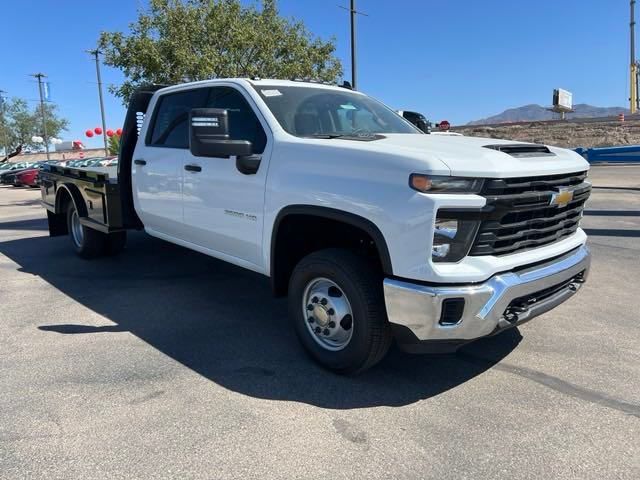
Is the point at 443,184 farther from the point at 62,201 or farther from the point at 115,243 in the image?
the point at 62,201

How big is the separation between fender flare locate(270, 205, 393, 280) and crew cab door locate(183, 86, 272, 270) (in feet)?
0.70

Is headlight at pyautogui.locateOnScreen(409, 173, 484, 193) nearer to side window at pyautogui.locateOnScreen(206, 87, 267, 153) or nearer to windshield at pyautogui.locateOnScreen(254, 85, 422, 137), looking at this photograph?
windshield at pyautogui.locateOnScreen(254, 85, 422, 137)

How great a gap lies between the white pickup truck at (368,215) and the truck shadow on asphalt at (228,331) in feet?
0.84

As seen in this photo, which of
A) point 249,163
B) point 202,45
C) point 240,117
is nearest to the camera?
point 249,163

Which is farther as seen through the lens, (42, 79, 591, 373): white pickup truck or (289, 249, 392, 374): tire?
(289, 249, 392, 374): tire

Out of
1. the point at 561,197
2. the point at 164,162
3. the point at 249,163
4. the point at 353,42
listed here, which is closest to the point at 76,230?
the point at 164,162

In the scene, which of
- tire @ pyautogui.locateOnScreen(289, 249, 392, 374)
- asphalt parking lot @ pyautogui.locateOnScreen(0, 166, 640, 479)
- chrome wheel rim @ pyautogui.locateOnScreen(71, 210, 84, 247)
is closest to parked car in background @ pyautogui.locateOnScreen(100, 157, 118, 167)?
chrome wheel rim @ pyautogui.locateOnScreen(71, 210, 84, 247)

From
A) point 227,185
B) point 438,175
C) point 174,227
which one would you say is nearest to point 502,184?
point 438,175

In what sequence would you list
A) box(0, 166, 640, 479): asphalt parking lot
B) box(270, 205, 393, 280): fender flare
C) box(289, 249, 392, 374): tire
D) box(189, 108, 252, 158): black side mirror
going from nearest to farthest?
box(0, 166, 640, 479): asphalt parking lot → box(270, 205, 393, 280): fender flare → box(289, 249, 392, 374): tire → box(189, 108, 252, 158): black side mirror

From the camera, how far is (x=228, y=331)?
4.66 metres

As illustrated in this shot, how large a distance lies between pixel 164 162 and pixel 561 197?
138 inches

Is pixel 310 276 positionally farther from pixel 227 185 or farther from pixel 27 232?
pixel 27 232

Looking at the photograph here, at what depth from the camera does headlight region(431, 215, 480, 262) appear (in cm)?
300

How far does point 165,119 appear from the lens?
5523mm
